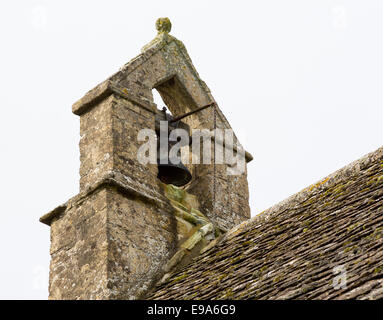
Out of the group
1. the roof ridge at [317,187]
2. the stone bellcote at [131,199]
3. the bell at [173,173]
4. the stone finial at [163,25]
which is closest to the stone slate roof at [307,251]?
the roof ridge at [317,187]

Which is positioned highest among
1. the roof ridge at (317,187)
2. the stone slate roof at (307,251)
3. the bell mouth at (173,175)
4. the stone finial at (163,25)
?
the stone finial at (163,25)

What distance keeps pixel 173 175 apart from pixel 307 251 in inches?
104

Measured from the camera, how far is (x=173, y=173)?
328 inches

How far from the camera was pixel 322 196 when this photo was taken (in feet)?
22.8

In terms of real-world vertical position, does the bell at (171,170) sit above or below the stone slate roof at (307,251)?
above

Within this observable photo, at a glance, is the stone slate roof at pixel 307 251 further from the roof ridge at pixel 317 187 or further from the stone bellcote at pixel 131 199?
the stone bellcote at pixel 131 199

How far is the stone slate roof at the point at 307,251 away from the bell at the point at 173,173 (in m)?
1.03

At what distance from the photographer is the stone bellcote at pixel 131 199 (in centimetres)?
720

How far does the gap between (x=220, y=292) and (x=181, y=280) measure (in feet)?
3.20

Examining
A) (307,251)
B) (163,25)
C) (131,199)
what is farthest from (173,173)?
(307,251)
